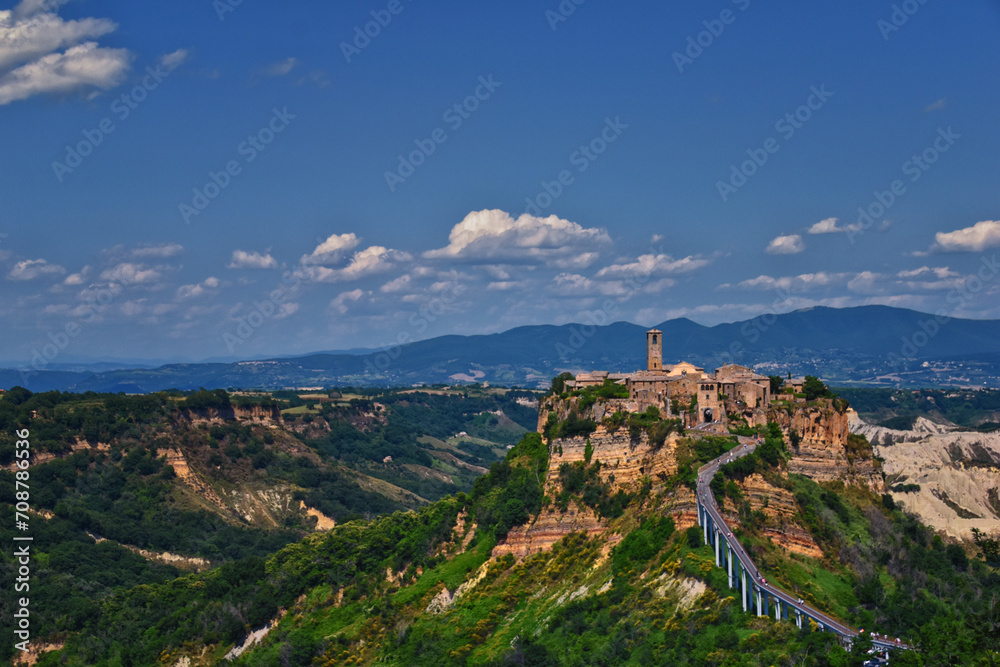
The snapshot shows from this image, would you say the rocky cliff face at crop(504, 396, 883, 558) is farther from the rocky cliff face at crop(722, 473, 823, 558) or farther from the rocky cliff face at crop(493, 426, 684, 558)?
the rocky cliff face at crop(722, 473, 823, 558)

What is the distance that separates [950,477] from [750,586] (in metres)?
→ 65.8

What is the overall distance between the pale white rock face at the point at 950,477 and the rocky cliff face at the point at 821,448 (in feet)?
59.1

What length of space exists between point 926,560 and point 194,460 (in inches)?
4049

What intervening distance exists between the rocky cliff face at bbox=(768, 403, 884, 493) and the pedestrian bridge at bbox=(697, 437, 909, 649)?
11.3 metres

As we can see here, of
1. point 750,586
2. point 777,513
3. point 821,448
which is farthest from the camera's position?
point 821,448

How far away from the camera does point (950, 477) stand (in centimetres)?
10762

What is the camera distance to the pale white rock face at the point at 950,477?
93000 millimetres

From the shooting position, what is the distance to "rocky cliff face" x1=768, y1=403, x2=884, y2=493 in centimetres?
6888

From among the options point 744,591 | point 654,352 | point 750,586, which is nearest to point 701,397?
point 654,352

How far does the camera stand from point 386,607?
72.3 m

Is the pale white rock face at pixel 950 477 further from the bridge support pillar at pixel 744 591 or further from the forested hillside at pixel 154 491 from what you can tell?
the forested hillside at pixel 154 491

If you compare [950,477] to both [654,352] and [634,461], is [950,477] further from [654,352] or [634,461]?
[634,461]

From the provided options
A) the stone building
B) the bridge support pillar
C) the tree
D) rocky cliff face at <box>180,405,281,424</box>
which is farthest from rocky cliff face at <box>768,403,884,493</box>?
the tree

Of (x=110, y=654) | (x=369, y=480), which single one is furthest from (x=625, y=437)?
(x=369, y=480)
